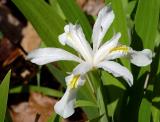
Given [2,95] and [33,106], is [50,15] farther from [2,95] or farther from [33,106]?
[33,106]

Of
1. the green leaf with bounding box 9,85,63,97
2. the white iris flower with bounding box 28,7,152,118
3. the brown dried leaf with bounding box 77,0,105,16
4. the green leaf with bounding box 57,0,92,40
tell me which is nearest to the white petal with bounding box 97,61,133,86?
the white iris flower with bounding box 28,7,152,118

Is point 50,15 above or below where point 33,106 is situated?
above

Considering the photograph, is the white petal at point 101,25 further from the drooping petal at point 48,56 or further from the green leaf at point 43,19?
the green leaf at point 43,19

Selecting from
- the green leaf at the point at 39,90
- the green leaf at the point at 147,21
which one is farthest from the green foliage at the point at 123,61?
the green leaf at the point at 39,90

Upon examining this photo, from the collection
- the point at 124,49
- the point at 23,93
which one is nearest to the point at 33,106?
the point at 23,93

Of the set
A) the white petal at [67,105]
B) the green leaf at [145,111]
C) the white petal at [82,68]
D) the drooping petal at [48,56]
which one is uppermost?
the drooping petal at [48,56]

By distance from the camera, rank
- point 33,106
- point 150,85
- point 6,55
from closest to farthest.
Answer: point 150,85 < point 33,106 < point 6,55
